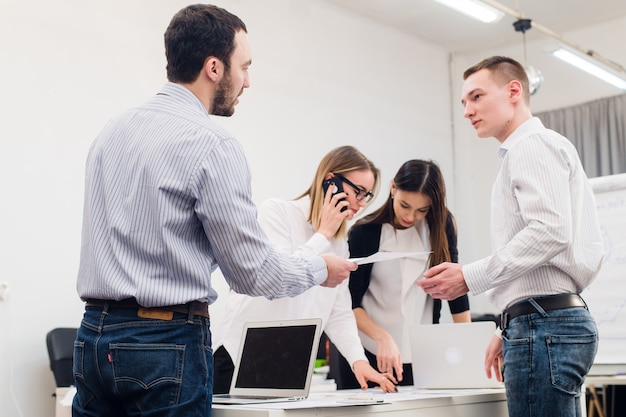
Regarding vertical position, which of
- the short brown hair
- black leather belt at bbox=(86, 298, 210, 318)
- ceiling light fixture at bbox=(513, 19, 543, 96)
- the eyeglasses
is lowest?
black leather belt at bbox=(86, 298, 210, 318)

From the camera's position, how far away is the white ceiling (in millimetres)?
6625

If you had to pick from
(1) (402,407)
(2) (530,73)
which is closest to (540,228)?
(1) (402,407)

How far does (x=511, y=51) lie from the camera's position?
25.0 ft

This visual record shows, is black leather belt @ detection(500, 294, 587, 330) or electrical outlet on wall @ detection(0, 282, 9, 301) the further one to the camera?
electrical outlet on wall @ detection(0, 282, 9, 301)

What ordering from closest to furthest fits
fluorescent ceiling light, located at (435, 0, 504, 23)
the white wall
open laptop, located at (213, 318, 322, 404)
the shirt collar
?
open laptop, located at (213, 318, 322, 404)
the shirt collar
the white wall
fluorescent ceiling light, located at (435, 0, 504, 23)

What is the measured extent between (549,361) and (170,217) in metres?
0.96

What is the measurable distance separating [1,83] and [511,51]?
508cm

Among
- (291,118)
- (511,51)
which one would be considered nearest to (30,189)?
(291,118)

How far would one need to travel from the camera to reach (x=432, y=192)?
2.84 m

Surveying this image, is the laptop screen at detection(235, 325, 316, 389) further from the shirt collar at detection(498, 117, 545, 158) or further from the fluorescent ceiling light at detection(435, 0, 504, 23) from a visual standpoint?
the fluorescent ceiling light at detection(435, 0, 504, 23)

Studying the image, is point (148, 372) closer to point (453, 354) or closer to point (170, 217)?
point (170, 217)

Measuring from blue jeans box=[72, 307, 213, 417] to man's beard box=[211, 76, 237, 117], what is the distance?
0.48 metres

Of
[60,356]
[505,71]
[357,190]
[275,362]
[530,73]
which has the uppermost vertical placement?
[530,73]

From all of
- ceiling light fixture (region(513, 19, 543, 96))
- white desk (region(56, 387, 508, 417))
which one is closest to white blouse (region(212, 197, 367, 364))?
white desk (region(56, 387, 508, 417))
